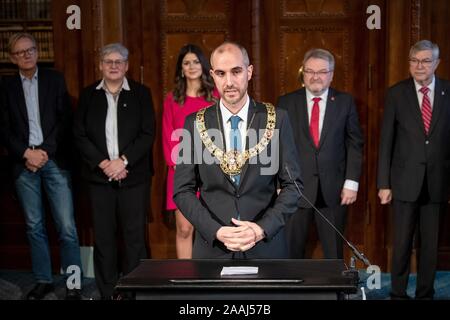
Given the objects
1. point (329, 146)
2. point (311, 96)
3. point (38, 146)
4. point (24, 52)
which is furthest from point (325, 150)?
point (24, 52)

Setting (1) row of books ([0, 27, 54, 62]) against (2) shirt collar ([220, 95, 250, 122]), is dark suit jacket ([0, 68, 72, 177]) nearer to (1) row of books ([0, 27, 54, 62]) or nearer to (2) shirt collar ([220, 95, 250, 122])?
(1) row of books ([0, 27, 54, 62])

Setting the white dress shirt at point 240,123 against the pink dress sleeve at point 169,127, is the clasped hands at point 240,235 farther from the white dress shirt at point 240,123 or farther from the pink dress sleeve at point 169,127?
the pink dress sleeve at point 169,127

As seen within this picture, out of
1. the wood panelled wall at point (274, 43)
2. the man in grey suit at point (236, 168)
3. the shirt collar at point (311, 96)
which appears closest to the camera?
the man in grey suit at point (236, 168)

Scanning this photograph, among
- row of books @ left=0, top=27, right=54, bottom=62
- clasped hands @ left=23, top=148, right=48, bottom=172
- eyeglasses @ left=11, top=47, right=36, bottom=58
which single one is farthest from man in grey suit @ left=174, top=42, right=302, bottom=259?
row of books @ left=0, top=27, right=54, bottom=62

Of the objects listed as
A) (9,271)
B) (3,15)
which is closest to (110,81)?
(3,15)

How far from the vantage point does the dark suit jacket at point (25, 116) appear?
4719 millimetres

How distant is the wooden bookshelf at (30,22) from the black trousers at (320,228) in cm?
220

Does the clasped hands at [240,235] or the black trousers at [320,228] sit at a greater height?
the clasped hands at [240,235]

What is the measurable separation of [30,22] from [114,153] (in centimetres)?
141

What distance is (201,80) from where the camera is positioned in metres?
4.74

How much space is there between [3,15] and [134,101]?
1.46 m

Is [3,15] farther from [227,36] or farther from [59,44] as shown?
[227,36]

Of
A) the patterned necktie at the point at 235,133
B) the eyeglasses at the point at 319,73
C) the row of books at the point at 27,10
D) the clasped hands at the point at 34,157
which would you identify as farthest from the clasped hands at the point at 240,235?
the row of books at the point at 27,10

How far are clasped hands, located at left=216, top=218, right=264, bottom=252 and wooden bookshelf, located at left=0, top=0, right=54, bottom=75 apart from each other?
10.1 ft
